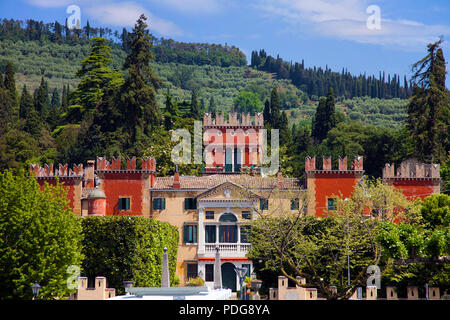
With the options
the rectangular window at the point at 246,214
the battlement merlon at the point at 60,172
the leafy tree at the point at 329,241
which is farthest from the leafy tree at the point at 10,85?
the leafy tree at the point at 329,241

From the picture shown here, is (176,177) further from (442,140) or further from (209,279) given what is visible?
(442,140)

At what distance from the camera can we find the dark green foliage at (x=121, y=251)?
58.4 meters

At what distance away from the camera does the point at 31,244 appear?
4962 cm

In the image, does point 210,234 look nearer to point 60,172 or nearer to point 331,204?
point 331,204

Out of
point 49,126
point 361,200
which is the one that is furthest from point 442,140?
point 49,126

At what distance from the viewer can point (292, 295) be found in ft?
176

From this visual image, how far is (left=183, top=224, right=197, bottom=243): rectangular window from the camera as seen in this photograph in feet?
227

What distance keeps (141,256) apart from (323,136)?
6165 centimetres

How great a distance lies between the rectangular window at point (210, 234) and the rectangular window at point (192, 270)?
2236 millimetres

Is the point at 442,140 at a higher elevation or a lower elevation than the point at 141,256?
higher

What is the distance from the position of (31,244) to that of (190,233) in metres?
21.4

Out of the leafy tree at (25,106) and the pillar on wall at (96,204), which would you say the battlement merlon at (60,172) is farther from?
the leafy tree at (25,106)

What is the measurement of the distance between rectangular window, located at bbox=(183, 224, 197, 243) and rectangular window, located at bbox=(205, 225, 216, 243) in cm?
92
